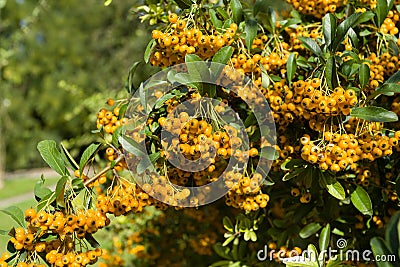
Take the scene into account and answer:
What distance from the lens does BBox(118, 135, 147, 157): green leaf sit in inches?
58.4

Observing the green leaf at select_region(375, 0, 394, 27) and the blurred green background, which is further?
the blurred green background

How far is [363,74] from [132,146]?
0.73 meters

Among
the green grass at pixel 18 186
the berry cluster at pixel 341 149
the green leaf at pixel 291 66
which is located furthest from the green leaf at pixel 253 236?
the green grass at pixel 18 186

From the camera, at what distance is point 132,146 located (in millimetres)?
1488

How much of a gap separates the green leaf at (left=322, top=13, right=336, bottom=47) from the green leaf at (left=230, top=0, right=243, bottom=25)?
0.28 m

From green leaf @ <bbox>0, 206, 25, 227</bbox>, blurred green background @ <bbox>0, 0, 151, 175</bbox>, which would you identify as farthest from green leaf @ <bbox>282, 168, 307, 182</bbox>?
blurred green background @ <bbox>0, 0, 151, 175</bbox>

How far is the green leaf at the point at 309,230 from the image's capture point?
1.74m

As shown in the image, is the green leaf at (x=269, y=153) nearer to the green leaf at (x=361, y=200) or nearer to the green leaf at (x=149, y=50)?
the green leaf at (x=361, y=200)

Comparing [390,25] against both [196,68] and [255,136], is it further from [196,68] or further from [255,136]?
[196,68]

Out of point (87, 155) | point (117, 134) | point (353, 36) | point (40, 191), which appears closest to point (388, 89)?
point (353, 36)

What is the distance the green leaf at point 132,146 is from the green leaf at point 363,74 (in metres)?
0.69

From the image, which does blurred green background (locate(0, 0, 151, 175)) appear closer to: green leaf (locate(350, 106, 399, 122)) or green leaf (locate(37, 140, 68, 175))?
green leaf (locate(37, 140, 68, 175))

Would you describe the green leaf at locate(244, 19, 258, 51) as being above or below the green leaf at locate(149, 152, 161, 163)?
above

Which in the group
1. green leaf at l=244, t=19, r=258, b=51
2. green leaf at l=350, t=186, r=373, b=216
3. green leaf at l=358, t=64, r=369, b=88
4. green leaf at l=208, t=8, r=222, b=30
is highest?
green leaf at l=208, t=8, r=222, b=30
